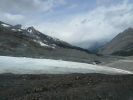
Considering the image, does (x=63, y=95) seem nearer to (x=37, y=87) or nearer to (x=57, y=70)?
(x=37, y=87)

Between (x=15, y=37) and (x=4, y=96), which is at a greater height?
(x=15, y=37)

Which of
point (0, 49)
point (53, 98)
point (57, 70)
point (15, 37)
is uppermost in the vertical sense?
point (15, 37)

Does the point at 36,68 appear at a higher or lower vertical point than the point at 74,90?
higher

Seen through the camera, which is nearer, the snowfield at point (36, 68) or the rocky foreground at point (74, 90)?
the rocky foreground at point (74, 90)

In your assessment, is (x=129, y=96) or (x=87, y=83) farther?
(x=87, y=83)

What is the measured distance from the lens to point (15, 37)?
146125mm

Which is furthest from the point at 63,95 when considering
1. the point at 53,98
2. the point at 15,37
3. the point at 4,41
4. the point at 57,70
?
the point at 15,37

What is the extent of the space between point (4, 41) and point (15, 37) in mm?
16276

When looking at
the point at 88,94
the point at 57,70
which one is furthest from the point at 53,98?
the point at 57,70

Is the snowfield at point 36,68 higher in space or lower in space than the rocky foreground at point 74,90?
higher

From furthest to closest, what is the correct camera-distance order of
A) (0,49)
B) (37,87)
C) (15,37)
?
(15,37)
(0,49)
(37,87)

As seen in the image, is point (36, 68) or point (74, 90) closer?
point (74, 90)

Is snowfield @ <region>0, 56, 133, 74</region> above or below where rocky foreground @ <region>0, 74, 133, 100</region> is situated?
above

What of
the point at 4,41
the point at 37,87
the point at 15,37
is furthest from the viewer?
the point at 15,37
